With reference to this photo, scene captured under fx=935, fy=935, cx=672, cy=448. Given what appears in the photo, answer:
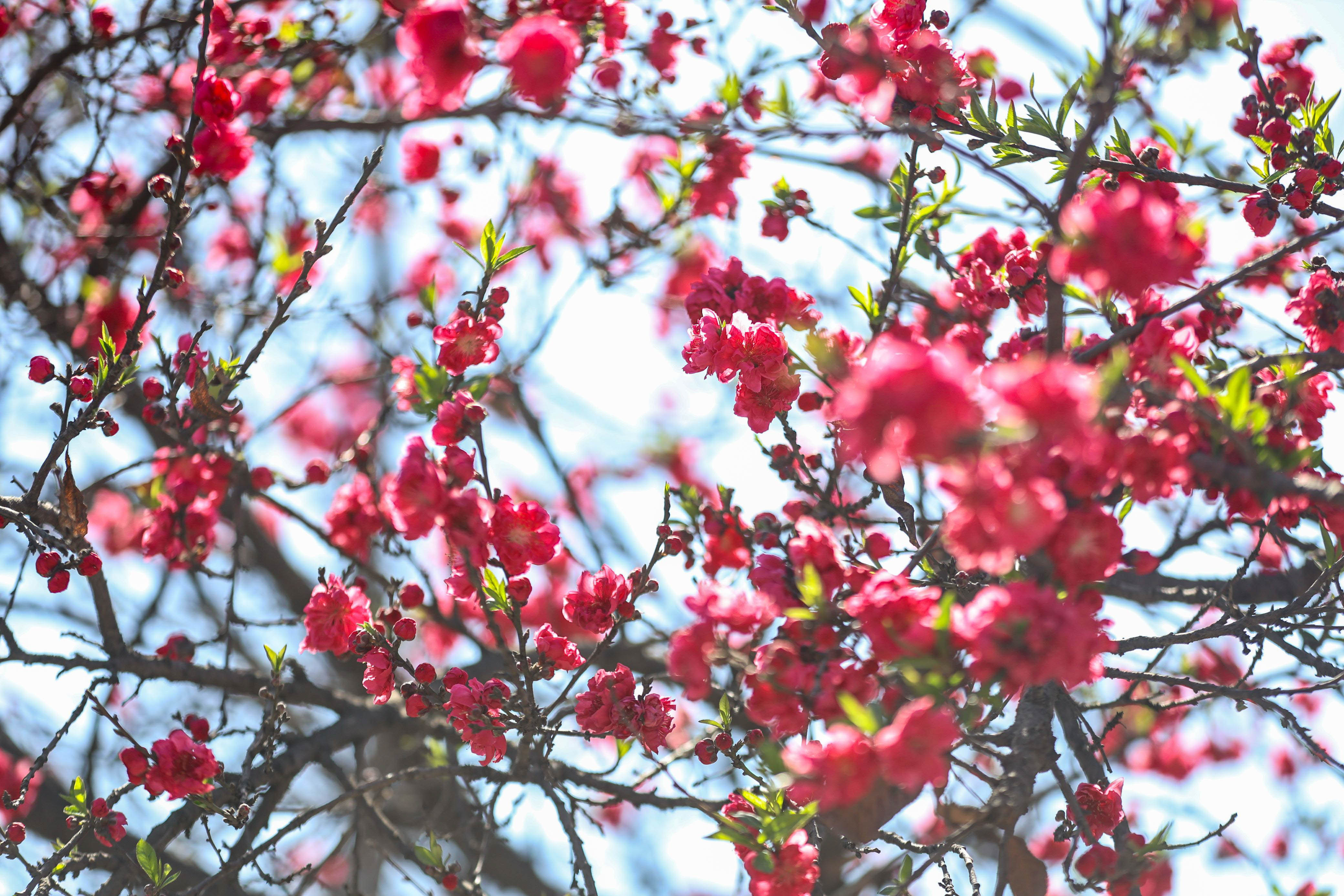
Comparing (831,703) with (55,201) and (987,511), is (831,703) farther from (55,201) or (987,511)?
(55,201)

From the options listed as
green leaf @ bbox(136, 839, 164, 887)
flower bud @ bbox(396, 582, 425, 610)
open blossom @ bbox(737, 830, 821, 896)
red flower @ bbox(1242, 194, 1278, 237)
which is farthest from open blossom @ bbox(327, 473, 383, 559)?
red flower @ bbox(1242, 194, 1278, 237)

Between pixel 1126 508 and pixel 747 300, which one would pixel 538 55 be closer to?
pixel 747 300

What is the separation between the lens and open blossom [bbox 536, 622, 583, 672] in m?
2.27

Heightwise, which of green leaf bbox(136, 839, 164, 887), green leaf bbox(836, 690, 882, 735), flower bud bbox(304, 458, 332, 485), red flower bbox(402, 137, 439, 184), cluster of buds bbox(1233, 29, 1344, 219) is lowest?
green leaf bbox(836, 690, 882, 735)

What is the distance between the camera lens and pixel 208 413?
2.66 metres

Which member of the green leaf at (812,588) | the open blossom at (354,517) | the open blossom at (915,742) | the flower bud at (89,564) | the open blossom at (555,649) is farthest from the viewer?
the open blossom at (354,517)

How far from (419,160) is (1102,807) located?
178 inches

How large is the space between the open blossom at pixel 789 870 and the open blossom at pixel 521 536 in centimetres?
76

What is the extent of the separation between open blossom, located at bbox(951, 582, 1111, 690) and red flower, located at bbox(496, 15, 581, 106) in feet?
4.36

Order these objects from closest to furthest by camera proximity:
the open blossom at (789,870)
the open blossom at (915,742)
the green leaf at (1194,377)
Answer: the open blossom at (915,742) < the green leaf at (1194,377) < the open blossom at (789,870)

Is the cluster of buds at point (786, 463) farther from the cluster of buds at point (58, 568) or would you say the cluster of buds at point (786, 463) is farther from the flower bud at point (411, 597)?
the cluster of buds at point (58, 568)

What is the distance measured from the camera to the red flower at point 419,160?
5.15m

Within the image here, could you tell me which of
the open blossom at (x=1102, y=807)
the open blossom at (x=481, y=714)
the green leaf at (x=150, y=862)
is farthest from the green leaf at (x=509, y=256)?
the open blossom at (x=1102, y=807)

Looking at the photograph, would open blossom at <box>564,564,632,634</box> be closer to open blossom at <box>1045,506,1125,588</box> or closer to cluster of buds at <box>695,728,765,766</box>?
cluster of buds at <box>695,728,765,766</box>
